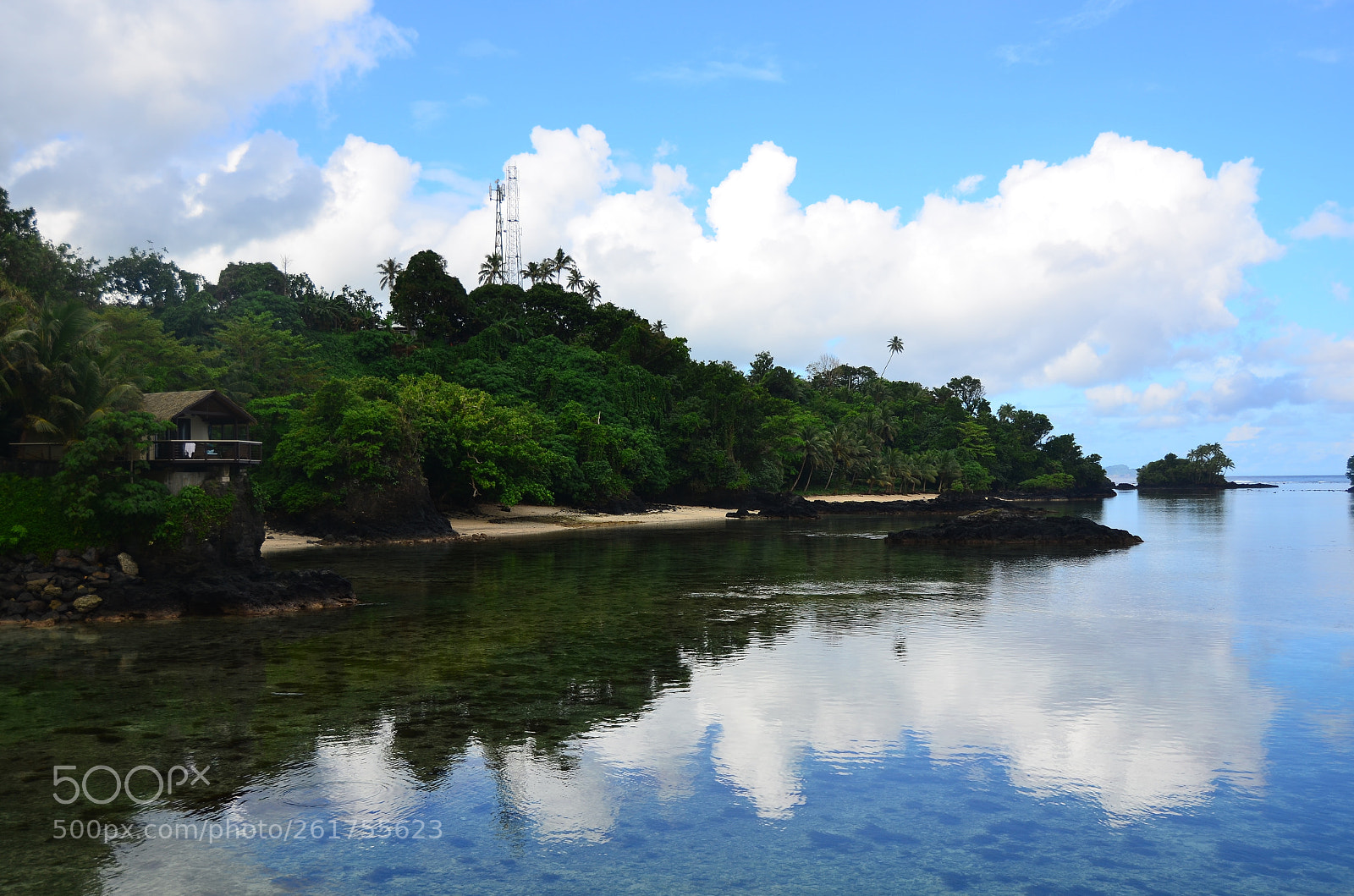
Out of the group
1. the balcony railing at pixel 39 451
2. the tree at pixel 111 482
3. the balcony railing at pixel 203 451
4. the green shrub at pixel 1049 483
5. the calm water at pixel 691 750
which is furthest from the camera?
the green shrub at pixel 1049 483

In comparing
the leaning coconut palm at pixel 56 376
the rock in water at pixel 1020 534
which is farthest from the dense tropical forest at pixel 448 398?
the rock in water at pixel 1020 534

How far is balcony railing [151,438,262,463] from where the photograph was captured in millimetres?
30719

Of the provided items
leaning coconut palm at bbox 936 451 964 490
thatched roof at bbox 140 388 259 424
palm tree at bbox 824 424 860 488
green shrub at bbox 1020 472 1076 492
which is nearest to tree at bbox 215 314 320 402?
thatched roof at bbox 140 388 259 424

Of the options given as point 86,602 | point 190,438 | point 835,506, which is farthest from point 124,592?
point 835,506

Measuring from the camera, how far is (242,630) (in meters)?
24.6

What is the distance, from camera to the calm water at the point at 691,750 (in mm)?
10141

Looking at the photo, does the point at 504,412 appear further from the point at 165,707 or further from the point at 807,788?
the point at 807,788

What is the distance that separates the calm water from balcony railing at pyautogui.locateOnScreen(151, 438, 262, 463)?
308 inches

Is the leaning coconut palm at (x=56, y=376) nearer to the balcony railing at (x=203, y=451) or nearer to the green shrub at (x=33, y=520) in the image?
the green shrub at (x=33, y=520)

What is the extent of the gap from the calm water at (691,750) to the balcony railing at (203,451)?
7818mm

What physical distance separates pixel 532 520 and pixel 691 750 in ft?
183

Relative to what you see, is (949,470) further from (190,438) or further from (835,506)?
(190,438)

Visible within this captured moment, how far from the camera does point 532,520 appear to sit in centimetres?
6875

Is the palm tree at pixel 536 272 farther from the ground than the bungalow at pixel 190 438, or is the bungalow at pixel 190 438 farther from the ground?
the palm tree at pixel 536 272
